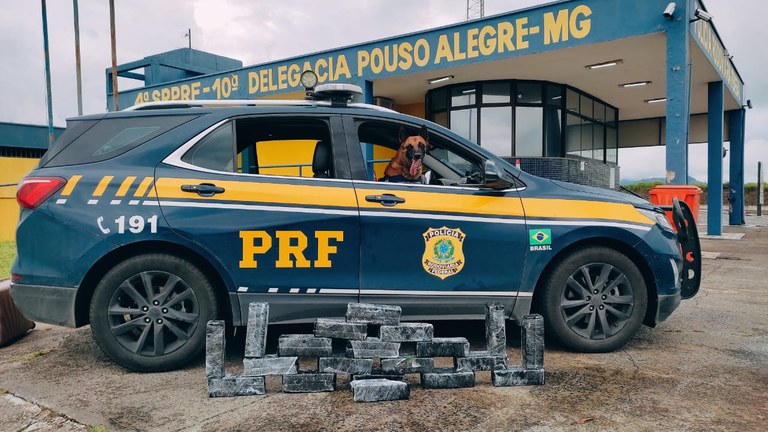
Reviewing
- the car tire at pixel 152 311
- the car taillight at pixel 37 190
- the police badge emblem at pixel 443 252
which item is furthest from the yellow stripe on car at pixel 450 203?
the car taillight at pixel 37 190

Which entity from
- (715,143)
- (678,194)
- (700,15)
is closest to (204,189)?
(678,194)

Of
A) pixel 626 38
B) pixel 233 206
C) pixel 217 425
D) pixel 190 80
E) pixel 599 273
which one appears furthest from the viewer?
pixel 190 80

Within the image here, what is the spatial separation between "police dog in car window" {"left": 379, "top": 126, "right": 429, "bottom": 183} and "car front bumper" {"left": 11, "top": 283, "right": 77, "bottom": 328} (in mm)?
2180

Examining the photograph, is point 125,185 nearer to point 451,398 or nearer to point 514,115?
point 451,398

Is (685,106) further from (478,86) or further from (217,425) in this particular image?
(217,425)

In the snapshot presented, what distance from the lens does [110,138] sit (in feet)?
11.6

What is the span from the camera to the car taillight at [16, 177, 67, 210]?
10.9 feet

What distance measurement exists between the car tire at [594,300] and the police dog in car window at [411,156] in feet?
3.84

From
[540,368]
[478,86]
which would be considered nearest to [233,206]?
[540,368]

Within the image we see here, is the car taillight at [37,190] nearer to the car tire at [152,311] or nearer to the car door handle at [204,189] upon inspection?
the car tire at [152,311]

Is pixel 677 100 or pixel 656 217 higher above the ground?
pixel 677 100

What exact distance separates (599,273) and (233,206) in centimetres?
247

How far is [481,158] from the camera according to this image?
3764 millimetres

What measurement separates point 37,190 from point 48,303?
70 cm
